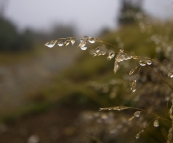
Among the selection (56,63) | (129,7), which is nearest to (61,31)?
(56,63)

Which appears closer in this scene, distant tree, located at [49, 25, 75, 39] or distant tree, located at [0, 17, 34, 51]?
distant tree, located at [0, 17, 34, 51]

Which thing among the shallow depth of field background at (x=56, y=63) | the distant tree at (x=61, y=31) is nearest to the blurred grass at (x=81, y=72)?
the shallow depth of field background at (x=56, y=63)

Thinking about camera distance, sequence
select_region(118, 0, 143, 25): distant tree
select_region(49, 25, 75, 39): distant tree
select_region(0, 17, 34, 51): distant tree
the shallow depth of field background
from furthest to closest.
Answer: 1. select_region(118, 0, 143, 25): distant tree
2. select_region(49, 25, 75, 39): distant tree
3. select_region(0, 17, 34, 51): distant tree
4. the shallow depth of field background

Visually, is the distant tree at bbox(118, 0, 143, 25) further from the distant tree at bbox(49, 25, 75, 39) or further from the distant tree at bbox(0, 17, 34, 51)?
the distant tree at bbox(0, 17, 34, 51)

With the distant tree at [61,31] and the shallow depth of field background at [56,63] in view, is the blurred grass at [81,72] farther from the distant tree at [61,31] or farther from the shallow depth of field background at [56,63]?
the distant tree at [61,31]

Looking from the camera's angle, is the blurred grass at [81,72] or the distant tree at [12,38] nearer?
the blurred grass at [81,72]

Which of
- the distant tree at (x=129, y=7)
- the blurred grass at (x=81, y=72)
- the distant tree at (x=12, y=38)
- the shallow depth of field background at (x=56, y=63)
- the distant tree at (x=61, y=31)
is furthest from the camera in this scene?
the distant tree at (x=129, y=7)

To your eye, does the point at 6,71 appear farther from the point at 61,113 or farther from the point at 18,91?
the point at 61,113

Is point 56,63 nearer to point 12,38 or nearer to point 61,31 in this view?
point 61,31

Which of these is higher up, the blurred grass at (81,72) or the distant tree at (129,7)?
the distant tree at (129,7)

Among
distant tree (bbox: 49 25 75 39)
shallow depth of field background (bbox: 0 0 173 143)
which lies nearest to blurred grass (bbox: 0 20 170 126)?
shallow depth of field background (bbox: 0 0 173 143)
